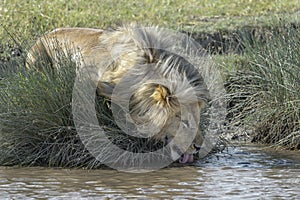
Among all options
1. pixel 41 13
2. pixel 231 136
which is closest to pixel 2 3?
pixel 41 13

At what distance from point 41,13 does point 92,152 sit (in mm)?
6792

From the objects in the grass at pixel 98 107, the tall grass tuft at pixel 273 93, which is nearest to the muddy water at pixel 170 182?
the grass at pixel 98 107

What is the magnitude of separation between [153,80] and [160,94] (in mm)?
143

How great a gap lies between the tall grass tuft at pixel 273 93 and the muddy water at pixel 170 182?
0.63m

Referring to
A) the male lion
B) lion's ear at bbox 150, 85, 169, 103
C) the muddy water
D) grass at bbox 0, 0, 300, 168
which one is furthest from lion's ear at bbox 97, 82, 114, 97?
the muddy water

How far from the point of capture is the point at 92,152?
6898 mm

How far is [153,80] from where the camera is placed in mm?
6551

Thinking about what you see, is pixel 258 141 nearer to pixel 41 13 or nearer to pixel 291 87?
pixel 291 87

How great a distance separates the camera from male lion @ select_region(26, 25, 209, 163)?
6.50 metres

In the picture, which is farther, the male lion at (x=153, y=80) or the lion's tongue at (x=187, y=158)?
the lion's tongue at (x=187, y=158)

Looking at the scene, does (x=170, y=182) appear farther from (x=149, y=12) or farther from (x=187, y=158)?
(x=149, y=12)

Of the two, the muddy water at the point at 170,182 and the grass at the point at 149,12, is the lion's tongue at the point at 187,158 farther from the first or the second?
the grass at the point at 149,12

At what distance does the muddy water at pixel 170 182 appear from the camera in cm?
616

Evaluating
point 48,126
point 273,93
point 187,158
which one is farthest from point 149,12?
point 187,158
